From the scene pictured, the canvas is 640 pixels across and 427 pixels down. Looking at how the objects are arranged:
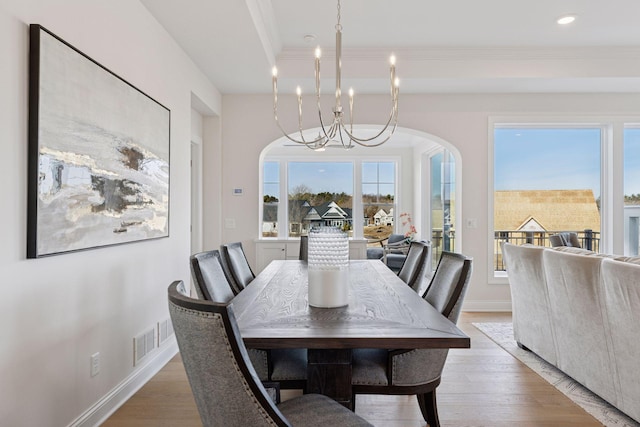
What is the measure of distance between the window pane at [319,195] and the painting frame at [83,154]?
4.90m

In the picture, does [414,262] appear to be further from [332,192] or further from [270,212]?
[332,192]

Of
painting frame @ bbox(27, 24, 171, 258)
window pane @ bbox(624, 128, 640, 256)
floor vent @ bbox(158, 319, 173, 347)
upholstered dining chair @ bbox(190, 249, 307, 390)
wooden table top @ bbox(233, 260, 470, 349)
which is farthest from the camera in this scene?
window pane @ bbox(624, 128, 640, 256)

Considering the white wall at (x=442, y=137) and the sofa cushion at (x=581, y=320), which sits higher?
the white wall at (x=442, y=137)

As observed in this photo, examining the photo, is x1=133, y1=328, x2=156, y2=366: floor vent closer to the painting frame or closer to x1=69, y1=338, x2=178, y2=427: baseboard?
x1=69, y1=338, x2=178, y2=427: baseboard

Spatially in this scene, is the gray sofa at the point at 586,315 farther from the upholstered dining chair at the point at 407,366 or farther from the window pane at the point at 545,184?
the window pane at the point at 545,184

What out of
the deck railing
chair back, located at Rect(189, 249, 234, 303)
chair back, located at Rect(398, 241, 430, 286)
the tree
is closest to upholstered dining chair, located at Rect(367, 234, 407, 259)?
the tree

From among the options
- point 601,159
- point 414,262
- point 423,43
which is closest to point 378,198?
point 601,159

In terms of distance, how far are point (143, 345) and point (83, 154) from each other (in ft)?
4.60

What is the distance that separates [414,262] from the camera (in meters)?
2.77

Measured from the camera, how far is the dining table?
1350 mm

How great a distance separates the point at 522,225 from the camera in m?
5.02

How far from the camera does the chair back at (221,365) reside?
36.9 inches

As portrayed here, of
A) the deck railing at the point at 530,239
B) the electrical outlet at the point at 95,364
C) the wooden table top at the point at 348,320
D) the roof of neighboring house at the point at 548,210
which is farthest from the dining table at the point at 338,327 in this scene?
the roof of neighboring house at the point at 548,210

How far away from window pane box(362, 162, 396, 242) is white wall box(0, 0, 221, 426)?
4975mm
